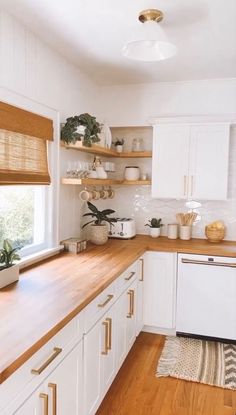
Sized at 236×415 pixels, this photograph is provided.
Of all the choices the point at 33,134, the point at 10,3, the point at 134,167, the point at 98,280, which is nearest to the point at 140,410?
the point at 98,280

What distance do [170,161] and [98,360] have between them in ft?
6.59

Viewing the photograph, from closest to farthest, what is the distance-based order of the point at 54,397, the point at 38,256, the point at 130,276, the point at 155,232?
the point at 54,397
the point at 38,256
the point at 130,276
the point at 155,232

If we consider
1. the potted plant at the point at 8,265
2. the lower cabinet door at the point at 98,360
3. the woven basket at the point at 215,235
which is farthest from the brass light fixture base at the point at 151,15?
the woven basket at the point at 215,235

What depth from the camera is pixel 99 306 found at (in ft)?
6.48

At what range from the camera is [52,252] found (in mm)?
2656

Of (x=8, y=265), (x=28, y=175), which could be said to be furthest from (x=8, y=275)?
(x=28, y=175)

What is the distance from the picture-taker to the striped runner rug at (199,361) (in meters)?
2.57

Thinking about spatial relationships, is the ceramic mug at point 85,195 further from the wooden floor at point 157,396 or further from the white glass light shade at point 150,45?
the wooden floor at point 157,396

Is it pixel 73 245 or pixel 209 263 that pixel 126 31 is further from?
pixel 209 263

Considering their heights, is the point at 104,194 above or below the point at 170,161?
below

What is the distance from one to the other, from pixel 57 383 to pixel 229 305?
1957 mm

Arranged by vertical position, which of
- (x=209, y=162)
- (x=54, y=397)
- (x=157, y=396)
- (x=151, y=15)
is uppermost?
(x=151, y=15)

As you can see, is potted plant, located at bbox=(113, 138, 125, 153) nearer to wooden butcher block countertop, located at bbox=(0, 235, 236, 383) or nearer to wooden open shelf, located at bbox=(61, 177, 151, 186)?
wooden open shelf, located at bbox=(61, 177, 151, 186)

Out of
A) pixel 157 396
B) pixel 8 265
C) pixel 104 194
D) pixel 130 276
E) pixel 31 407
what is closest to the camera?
pixel 31 407
